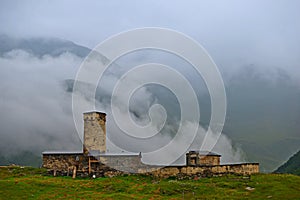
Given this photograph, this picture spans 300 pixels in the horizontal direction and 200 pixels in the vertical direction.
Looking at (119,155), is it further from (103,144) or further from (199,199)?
(199,199)

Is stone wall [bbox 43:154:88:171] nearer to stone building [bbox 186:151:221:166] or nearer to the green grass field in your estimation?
the green grass field

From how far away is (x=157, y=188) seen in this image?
38.5 meters

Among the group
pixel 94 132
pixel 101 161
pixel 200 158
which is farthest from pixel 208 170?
pixel 94 132

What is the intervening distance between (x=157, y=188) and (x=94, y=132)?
18470mm

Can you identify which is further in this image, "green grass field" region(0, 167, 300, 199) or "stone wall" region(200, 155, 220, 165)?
"stone wall" region(200, 155, 220, 165)

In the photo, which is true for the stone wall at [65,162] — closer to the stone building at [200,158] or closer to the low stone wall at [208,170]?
the low stone wall at [208,170]

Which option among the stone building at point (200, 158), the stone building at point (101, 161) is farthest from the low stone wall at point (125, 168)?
the stone building at point (200, 158)

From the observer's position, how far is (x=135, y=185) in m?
41.2

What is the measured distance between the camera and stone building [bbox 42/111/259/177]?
45.4 metres

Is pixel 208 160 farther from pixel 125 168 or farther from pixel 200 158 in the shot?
pixel 125 168

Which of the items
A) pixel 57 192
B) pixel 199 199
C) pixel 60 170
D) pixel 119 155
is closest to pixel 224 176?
pixel 199 199

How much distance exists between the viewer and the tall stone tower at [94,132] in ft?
176

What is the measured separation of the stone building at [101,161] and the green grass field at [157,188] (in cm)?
173

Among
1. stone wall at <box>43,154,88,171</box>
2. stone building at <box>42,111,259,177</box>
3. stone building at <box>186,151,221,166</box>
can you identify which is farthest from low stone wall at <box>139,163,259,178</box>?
stone wall at <box>43,154,88,171</box>
